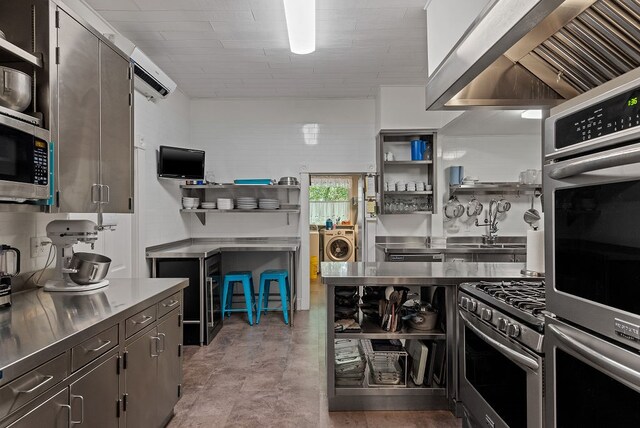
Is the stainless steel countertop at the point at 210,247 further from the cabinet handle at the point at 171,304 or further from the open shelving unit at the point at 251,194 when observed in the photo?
the cabinet handle at the point at 171,304

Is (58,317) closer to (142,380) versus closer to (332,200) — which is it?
(142,380)

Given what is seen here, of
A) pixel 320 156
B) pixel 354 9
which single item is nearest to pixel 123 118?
pixel 354 9

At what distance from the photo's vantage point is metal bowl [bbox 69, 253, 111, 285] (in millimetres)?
2236

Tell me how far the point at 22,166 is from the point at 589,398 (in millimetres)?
2237

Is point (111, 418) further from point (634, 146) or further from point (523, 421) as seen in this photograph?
point (634, 146)

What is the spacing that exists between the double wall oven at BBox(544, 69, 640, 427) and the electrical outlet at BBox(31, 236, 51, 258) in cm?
261

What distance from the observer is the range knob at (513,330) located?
5.09ft

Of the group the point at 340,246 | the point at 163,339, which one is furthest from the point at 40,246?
the point at 340,246

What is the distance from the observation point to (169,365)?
2461 millimetres

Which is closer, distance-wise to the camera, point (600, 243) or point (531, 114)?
point (600, 243)

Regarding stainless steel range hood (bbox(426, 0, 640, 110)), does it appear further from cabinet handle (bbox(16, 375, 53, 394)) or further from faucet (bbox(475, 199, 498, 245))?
faucet (bbox(475, 199, 498, 245))

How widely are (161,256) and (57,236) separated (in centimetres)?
188

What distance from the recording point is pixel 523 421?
1514 millimetres

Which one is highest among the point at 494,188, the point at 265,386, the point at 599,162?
the point at 494,188
